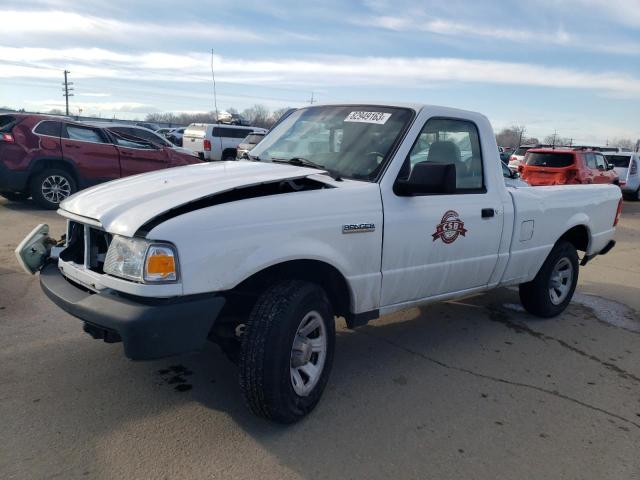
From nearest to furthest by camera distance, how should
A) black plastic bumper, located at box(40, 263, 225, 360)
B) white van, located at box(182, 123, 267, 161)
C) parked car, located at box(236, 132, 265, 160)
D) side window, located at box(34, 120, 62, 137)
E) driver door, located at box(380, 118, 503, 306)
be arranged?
black plastic bumper, located at box(40, 263, 225, 360), driver door, located at box(380, 118, 503, 306), parked car, located at box(236, 132, 265, 160), side window, located at box(34, 120, 62, 137), white van, located at box(182, 123, 267, 161)

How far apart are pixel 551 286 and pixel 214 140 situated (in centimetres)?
1783

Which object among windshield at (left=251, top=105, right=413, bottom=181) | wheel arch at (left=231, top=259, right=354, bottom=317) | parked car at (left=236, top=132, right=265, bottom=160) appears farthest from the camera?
parked car at (left=236, top=132, right=265, bottom=160)

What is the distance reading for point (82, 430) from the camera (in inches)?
116

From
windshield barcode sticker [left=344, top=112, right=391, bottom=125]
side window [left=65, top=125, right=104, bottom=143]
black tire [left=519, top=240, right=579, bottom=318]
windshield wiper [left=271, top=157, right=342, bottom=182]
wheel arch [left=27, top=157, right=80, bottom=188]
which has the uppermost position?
windshield barcode sticker [left=344, top=112, right=391, bottom=125]

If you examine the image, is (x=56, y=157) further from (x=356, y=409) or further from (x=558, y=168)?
(x=558, y=168)

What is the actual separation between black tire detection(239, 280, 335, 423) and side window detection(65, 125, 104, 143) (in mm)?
8287

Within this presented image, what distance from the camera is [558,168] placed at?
14.4 metres

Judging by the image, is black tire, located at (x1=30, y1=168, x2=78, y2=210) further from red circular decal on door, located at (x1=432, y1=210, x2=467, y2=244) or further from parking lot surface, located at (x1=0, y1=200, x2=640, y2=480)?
red circular decal on door, located at (x1=432, y1=210, x2=467, y2=244)

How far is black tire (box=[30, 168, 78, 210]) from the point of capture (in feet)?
30.5

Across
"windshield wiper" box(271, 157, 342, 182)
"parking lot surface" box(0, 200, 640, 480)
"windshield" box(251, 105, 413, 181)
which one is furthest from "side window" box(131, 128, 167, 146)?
"windshield wiper" box(271, 157, 342, 182)

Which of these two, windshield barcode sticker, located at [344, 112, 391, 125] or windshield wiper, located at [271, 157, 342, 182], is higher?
windshield barcode sticker, located at [344, 112, 391, 125]

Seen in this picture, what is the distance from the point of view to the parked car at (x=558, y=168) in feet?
46.9

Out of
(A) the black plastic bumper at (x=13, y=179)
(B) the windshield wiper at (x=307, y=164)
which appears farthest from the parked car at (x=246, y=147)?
(A) the black plastic bumper at (x=13, y=179)

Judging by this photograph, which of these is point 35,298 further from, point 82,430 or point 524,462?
point 524,462
